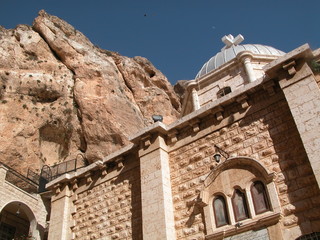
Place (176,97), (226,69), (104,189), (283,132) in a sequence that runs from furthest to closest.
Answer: (176,97) < (226,69) < (104,189) < (283,132)

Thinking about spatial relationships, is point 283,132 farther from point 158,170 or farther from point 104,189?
point 104,189

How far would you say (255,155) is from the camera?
8.19 metres

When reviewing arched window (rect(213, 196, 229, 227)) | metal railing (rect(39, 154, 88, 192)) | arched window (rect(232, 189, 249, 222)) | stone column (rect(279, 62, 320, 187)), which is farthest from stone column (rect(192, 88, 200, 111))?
arched window (rect(232, 189, 249, 222))

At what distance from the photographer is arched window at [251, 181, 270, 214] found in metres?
7.53

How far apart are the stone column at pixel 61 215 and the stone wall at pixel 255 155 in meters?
4.05

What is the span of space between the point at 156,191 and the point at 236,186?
7.04 ft

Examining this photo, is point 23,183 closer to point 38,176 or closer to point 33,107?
point 38,176

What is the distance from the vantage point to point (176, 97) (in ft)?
113

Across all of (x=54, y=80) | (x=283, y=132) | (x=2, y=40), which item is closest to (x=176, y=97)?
(x=54, y=80)

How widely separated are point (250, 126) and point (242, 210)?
2.06 m

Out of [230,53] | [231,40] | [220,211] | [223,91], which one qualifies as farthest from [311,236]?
[231,40]

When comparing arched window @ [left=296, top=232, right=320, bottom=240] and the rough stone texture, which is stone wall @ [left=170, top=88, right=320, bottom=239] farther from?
the rough stone texture

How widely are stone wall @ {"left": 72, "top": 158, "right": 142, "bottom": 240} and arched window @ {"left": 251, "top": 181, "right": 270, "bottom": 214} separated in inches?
128

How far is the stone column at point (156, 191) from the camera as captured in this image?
8.55 meters
